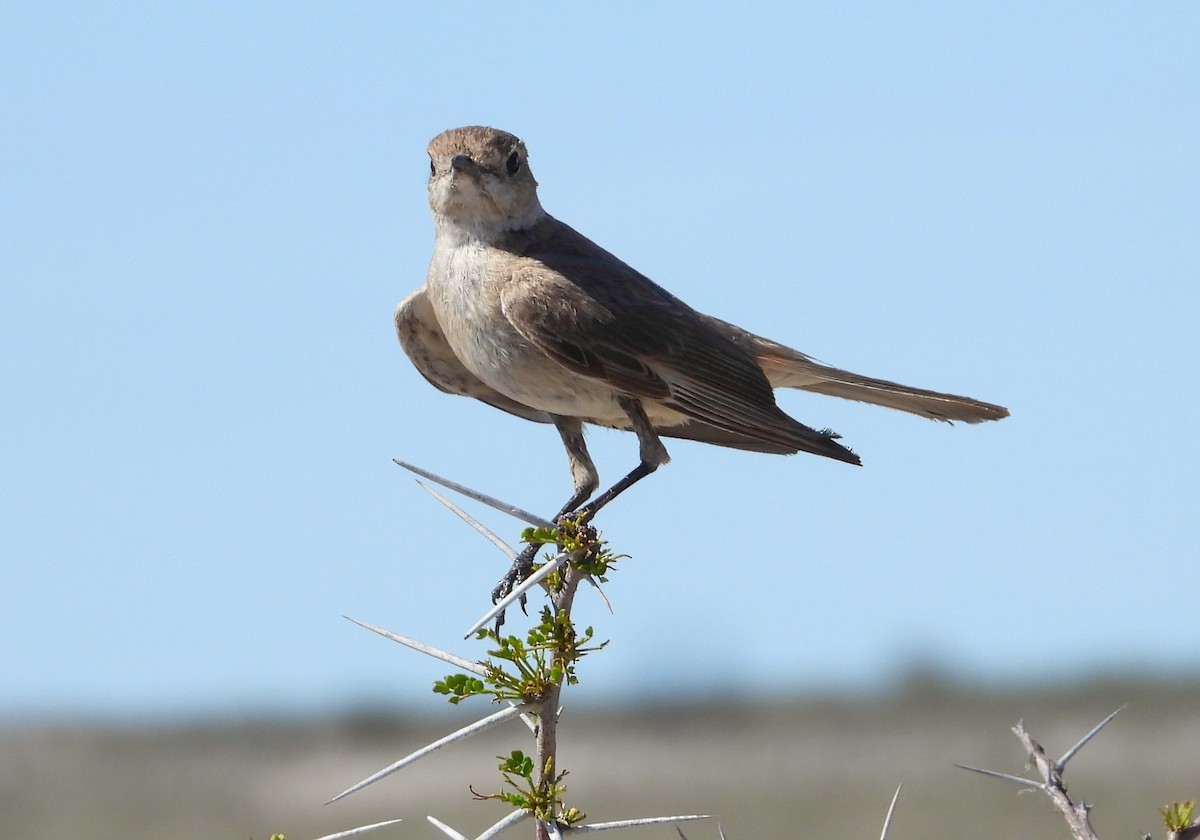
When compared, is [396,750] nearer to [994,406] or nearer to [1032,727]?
[1032,727]

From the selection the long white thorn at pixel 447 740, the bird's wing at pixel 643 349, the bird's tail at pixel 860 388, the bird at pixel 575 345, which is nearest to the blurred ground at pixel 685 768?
the bird's tail at pixel 860 388

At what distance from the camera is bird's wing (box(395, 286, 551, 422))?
6844 millimetres

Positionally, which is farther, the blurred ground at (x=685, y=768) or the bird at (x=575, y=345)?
the blurred ground at (x=685, y=768)

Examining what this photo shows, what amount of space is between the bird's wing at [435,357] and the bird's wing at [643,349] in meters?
0.53

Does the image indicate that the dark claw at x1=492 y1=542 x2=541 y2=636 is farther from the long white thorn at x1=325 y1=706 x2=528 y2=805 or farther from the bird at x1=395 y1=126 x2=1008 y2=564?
the long white thorn at x1=325 y1=706 x2=528 y2=805

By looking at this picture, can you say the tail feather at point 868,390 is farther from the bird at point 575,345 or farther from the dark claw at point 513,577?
the dark claw at point 513,577

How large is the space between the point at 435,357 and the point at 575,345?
1062 millimetres

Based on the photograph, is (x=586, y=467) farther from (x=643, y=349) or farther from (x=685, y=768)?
(x=685, y=768)

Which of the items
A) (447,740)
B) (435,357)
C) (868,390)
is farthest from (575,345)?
(447,740)

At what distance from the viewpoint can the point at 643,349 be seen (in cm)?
629

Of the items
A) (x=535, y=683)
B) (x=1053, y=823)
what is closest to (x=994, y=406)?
(x=535, y=683)

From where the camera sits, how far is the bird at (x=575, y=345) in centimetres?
614

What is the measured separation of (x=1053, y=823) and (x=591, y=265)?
17914 millimetres

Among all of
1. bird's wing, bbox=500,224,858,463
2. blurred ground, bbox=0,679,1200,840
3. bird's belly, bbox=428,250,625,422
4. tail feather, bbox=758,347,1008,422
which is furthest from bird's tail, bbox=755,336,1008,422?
blurred ground, bbox=0,679,1200,840
